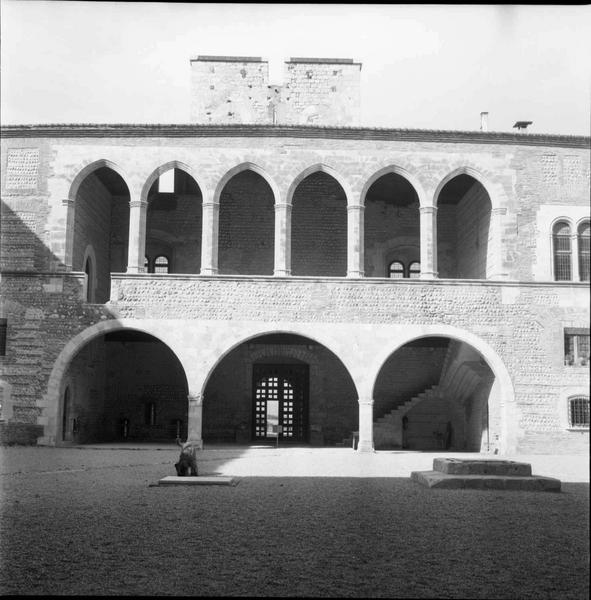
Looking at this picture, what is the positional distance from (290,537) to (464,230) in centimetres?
1697

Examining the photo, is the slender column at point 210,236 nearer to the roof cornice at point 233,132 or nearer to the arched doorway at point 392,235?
the roof cornice at point 233,132

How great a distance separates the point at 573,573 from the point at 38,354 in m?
15.7

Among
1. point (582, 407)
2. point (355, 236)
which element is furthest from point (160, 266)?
point (582, 407)

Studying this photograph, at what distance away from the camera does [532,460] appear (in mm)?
15844

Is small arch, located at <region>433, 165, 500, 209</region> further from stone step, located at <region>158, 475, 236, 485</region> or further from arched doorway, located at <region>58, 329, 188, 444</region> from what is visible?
stone step, located at <region>158, 475, 236, 485</region>

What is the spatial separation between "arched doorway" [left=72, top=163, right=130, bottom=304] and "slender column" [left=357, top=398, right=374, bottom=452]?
27.3 feet

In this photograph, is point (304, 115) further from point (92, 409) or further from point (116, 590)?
point (116, 590)

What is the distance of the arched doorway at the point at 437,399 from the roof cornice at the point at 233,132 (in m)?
5.25

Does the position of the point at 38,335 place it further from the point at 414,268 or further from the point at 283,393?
the point at 414,268

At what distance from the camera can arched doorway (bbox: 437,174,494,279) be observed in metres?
21.0

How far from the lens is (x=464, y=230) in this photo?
23.1 m

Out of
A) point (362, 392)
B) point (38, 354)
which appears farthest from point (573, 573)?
point (38, 354)

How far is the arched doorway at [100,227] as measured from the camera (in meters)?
20.9

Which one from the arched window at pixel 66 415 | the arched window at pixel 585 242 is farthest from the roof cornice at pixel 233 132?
the arched window at pixel 585 242
